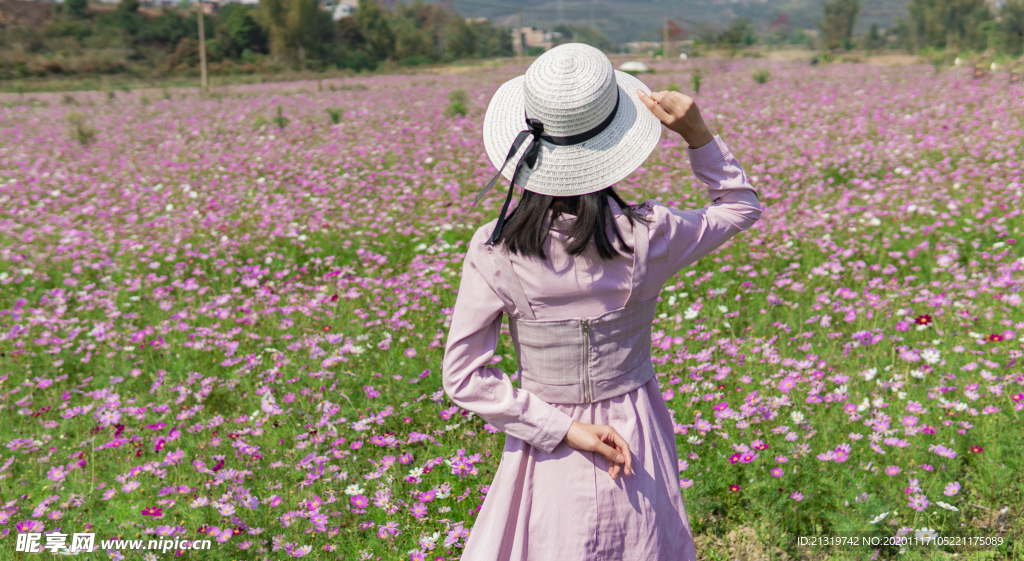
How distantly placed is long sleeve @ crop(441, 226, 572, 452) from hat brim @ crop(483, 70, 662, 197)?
182 millimetres

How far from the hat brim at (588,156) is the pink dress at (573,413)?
0.11 metres

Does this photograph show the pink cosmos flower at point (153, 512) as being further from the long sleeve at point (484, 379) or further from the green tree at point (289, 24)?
the green tree at point (289, 24)

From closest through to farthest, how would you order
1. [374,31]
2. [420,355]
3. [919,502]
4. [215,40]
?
[919,502] < [420,355] < [215,40] < [374,31]

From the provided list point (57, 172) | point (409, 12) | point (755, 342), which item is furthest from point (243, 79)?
point (409, 12)

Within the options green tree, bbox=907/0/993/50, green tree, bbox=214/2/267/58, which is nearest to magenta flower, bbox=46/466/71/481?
green tree, bbox=214/2/267/58

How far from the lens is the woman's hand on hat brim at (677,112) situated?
4.44 ft

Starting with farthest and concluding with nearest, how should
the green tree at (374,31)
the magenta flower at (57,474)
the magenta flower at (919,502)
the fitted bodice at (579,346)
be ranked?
the green tree at (374,31), the magenta flower at (57,474), the magenta flower at (919,502), the fitted bodice at (579,346)

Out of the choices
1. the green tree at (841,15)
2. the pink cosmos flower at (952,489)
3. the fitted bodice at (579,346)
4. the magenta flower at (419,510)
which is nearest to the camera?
the fitted bodice at (579,346)

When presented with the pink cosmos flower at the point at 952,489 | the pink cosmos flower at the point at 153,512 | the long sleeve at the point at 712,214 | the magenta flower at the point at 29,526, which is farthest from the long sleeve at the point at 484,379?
the magenta flower at the point at 29,526

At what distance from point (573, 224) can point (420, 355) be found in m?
2.17

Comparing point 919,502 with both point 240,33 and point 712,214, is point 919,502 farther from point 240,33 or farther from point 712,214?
point 240,33

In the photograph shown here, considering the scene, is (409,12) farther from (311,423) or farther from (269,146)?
(311,423)

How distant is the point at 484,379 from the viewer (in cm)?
140

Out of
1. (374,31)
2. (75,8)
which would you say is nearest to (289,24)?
(374,31)
